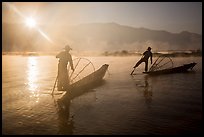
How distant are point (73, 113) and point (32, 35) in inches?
6541

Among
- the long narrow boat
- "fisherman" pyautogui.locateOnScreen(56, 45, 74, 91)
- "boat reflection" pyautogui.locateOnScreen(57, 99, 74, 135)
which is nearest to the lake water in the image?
"boat reflection" pyautogui.locateOnScreen(57, 99, 74, 135)

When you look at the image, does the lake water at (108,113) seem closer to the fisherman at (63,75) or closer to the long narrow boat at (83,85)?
the long narrow boat at (83,85)

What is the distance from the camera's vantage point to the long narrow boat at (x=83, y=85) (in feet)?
40.1

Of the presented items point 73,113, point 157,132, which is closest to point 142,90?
point 73,113

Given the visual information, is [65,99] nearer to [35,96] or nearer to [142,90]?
[35,96]

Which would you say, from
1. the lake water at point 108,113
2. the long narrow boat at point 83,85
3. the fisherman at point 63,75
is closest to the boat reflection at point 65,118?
the lake water at point 108,113

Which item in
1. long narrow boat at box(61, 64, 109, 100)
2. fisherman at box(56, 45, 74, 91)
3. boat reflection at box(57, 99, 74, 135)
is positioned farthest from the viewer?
fisherman at box(56, 45, 74, 91)

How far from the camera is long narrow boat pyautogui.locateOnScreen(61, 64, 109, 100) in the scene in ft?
40.1

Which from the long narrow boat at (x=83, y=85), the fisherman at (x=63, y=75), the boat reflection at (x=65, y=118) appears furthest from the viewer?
the fisherman at (x=63, y=75)

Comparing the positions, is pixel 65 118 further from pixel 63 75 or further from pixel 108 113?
pixel 63 75

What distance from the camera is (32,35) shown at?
167 metres

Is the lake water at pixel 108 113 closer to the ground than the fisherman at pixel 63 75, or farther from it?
closer to the ground

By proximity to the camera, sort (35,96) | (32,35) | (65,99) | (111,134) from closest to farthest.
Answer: (111,134), (65,99), (35,96), (32,35)

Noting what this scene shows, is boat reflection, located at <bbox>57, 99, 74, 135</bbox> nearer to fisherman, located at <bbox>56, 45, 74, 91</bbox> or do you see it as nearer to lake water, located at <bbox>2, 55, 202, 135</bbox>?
lake water, located at <bbox>2, 55, 202, 135</bbox>
